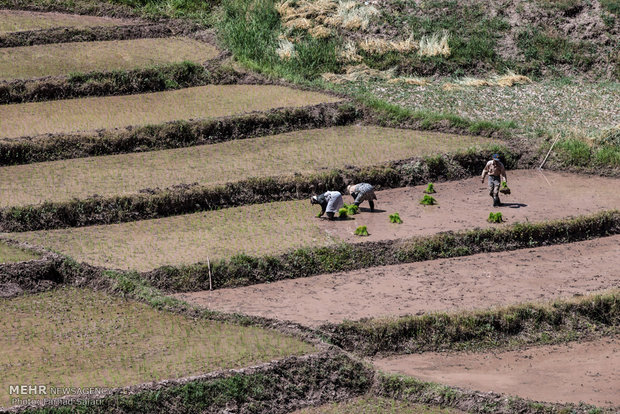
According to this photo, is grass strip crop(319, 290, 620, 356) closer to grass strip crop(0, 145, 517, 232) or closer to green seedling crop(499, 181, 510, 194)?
green seedling crop(499, 181, 510, 194)

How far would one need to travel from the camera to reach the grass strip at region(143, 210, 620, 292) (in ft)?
53.0

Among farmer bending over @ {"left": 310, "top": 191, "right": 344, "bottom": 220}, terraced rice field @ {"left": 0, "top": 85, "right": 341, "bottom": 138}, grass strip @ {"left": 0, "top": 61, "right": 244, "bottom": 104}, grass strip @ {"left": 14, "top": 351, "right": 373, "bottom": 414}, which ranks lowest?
grass strip @ {"left": 14, "top": 351, "right": 373, "bottom": 414}

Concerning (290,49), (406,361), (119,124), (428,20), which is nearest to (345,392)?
(406,361)

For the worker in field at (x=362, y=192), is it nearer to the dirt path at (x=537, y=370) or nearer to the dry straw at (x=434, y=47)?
the dirt path at (x=537, y=370)

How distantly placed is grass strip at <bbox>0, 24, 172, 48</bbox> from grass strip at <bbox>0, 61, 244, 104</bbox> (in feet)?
8.27

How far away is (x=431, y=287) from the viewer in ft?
53.6

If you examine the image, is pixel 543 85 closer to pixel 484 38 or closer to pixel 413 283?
pixel 484 38

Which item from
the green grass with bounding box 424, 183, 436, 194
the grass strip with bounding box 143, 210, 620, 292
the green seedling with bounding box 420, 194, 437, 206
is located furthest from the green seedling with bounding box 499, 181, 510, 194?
the grass strip with bounding box 143, 210, 620, 292

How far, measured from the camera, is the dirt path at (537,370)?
13.6 meters

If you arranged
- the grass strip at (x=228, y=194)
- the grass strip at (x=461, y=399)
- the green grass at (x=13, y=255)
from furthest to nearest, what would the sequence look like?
the grass strip at (x=228, y=194) → the green grass at (x=13, y=255) → the grass strip at (x=461, y=399)

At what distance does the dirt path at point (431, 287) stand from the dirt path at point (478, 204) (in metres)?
1.03

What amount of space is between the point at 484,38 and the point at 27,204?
1289 centimetres

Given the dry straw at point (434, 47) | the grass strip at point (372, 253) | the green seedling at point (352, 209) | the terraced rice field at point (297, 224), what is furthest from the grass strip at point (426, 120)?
the green seedling at point (352, 209)

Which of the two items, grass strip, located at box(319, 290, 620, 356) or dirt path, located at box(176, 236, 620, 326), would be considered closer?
grass strip, located at box(319, 290, 620, 356)
